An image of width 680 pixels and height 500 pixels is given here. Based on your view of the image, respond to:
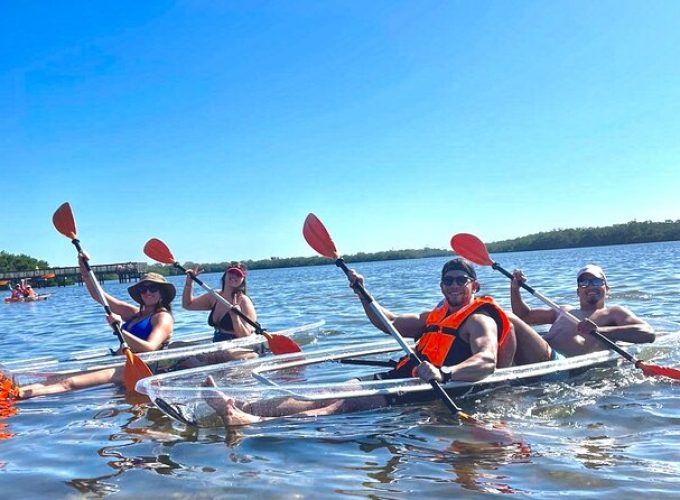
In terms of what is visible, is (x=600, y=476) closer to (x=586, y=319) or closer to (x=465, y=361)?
(x=465, y=361)

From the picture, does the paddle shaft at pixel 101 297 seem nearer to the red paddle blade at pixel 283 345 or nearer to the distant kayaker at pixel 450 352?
the red paddle blade at pixel 283 345

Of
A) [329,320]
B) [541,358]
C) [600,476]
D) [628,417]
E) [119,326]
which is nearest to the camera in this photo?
[600,476]

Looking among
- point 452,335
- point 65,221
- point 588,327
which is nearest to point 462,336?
point 452,335

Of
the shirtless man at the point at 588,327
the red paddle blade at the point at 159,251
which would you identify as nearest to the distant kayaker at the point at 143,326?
the red paddle blade at the point at 159,251

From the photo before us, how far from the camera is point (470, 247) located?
6.91m

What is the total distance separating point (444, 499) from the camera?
3.18 metres

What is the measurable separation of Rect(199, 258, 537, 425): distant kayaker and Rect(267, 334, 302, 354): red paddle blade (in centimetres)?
196

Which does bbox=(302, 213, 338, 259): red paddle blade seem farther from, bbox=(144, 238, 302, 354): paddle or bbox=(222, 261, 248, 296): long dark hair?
bbox=(222, 261, 248, 296): long dark hair

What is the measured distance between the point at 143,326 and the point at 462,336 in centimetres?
370

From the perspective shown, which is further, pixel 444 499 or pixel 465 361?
pixel 465 361

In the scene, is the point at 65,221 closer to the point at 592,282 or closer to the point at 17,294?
the point at 592,282

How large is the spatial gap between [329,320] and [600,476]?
9529mm

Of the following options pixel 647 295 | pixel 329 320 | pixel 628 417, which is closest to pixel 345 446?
pixel 628 417

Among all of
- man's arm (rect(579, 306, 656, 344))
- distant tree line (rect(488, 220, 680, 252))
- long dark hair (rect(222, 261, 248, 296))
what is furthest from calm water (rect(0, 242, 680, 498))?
distant tree line (rect(488, 220, 680, 252))
